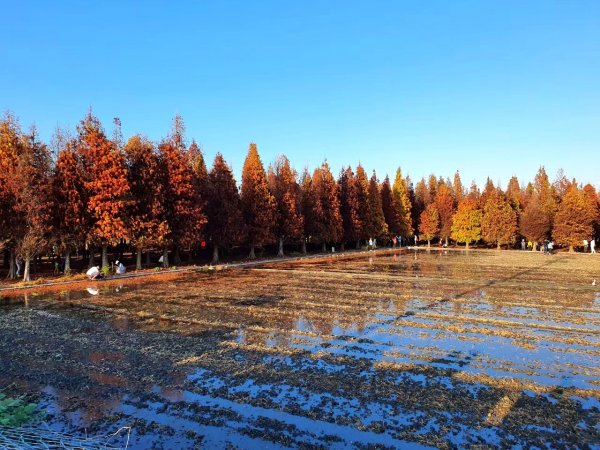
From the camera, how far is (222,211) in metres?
31.5

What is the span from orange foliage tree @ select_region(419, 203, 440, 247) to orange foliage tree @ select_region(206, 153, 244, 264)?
Answer: 3427 cm

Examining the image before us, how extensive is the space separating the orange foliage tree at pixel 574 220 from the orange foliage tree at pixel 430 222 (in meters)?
14.7

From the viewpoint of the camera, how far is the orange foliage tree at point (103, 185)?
2248 centimetres

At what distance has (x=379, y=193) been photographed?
54031mm

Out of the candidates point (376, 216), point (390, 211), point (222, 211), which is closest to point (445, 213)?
point (390, 211)

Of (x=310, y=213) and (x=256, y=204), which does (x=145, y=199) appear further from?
(x=310, y=213)

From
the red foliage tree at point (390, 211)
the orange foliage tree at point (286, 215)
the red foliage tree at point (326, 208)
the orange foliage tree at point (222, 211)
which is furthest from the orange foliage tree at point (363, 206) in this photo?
the orange foliage tree at point (222, 211)

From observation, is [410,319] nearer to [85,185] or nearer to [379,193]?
[85,185]

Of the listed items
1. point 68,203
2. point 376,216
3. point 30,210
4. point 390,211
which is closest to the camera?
point 30,210

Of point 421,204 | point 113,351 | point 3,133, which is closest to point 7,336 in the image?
point 113,351

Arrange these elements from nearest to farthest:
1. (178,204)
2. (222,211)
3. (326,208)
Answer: (178,204) → (222,211) → (326,208)

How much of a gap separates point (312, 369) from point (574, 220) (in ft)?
161

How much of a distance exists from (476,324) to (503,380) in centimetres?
454

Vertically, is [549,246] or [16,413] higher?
[549,246]
